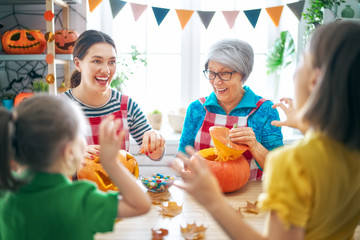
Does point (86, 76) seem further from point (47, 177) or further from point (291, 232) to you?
point (291, 232)

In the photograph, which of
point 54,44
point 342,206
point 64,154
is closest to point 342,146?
point 342,206

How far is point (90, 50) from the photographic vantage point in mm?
1608

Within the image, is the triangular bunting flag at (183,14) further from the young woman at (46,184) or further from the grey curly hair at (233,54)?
the young woman at (46,184)

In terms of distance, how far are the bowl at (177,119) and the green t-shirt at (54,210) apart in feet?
7.18

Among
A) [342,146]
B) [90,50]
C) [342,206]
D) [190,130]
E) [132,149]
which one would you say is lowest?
[132,149]

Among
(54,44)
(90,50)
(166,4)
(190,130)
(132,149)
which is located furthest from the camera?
(166,4)

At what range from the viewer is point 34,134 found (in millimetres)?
665

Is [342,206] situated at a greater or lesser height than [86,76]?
lesser

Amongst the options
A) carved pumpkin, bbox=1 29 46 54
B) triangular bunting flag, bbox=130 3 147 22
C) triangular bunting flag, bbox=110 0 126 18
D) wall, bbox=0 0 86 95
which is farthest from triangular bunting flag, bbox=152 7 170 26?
carved pumpkin, bbox=1 29 46 54

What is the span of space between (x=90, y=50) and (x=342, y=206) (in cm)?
134

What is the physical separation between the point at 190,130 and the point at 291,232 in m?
1.22

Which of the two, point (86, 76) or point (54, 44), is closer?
point (86, 76)

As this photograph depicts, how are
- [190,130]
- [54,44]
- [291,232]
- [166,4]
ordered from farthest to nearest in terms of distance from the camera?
[166,4] < [54,44] < [190,130] < [291,232]

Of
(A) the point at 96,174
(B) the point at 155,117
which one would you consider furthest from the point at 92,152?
(B) the point at 155,117
